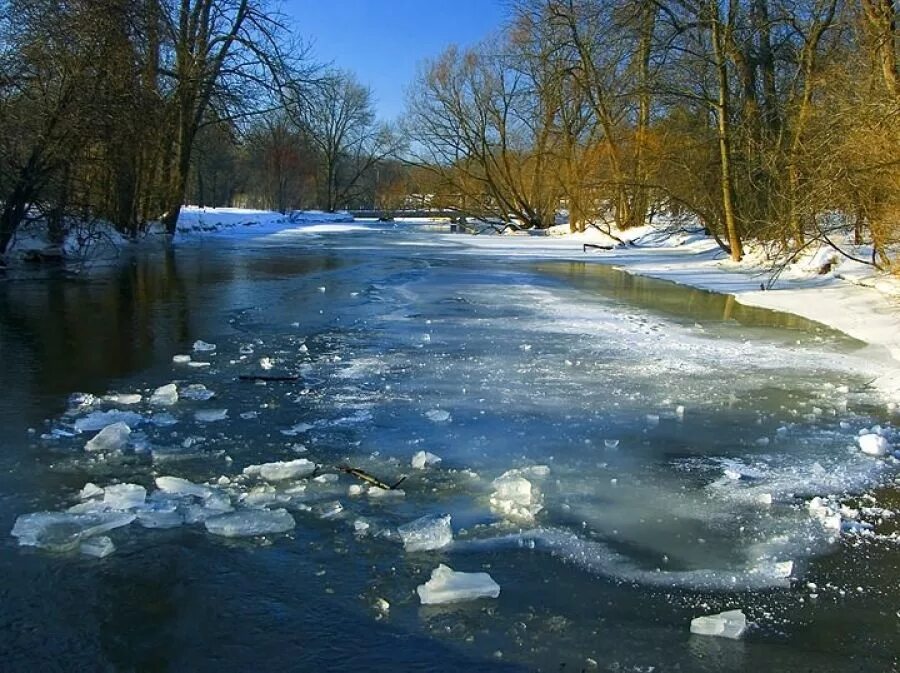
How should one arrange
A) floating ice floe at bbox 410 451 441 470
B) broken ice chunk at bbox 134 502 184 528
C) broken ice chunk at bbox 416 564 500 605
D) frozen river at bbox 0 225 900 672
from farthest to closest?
1. floating ice floe at bbox 410 451 441 470
2. broken ice chunk at bbox 134 502 184 528
3. broken ice chunk at bbox 416 564 500 605
4. frozen river at bbox 0 225 900 672

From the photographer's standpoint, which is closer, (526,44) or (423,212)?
(526,44)

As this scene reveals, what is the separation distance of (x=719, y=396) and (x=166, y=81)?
2488 centimetres

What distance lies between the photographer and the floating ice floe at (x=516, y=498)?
4.36m

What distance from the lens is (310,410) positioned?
6.32 meters

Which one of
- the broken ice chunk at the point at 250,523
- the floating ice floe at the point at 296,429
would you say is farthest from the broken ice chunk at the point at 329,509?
the floating ice floe at the point at 296,429

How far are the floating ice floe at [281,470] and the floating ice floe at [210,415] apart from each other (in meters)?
1.19

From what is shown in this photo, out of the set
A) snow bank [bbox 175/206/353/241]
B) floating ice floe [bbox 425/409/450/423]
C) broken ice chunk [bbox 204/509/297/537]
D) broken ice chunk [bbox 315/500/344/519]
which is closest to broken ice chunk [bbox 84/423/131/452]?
broken ice chunk [bbox 204/509/297/537]

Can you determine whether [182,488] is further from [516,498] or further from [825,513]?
[825,513]

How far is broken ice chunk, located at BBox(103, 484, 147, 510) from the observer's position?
423 centimetres

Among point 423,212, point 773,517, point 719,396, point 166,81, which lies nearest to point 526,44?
point 166,81

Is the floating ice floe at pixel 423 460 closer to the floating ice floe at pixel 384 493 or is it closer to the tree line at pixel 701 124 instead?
the floating ice floe at pixel 384 493

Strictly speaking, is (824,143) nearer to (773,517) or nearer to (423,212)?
(773,517)

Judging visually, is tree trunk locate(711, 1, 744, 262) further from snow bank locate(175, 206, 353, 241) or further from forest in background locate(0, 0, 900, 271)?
snow bank locate(175, 206, 353, 241)

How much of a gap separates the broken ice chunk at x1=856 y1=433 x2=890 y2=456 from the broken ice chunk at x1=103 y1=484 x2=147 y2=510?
466 centimetres
